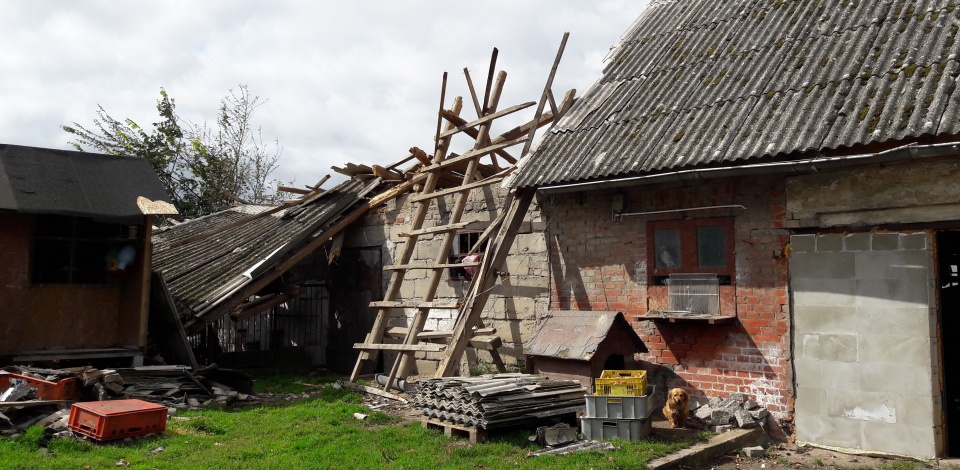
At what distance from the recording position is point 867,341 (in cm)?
729

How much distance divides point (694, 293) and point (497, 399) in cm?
290

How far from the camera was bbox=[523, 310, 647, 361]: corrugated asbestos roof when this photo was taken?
8.30 meters

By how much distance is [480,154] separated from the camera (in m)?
11.7

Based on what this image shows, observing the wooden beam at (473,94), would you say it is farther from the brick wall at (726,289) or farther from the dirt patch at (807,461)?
the dirt patch at (807,461)

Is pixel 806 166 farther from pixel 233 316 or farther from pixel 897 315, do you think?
pixel 233 316

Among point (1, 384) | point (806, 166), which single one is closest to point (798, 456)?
point (806, 166)

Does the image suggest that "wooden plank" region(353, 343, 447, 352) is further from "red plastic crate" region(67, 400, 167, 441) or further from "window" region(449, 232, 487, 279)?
"red plastic crate" region(67, 400, 167, 441)

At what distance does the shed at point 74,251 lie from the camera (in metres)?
9.30

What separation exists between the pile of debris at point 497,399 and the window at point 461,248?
139 inches

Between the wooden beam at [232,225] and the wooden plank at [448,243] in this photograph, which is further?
the wooden beam at [232,225]

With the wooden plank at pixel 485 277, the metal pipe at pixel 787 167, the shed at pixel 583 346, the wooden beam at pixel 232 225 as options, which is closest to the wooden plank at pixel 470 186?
the wooden plank at pixel 485 277

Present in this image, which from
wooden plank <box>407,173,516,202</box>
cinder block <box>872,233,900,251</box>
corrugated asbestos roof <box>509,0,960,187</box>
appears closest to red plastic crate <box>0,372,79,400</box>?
wooden plank <box>407,173,516,202</box>

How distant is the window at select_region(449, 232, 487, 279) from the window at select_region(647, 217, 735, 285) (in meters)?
3.56

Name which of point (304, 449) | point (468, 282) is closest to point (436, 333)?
point (468, 282)
